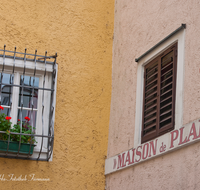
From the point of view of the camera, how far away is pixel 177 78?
15.6 feet

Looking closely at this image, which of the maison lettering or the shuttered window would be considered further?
the shuttered window

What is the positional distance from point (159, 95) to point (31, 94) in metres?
2.30

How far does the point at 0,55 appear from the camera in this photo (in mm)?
6281

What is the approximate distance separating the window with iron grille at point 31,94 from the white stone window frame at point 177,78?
1405 mm

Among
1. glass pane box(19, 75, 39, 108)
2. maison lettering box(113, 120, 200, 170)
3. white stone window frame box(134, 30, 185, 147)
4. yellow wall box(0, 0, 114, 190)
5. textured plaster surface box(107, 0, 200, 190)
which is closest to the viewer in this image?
maison lettering box(113, 120, 200, 170)

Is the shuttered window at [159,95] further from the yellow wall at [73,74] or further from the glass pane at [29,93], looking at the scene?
the glass pane at [29,93]

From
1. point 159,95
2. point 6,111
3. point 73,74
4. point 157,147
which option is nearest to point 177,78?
point 159,95

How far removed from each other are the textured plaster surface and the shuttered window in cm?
29

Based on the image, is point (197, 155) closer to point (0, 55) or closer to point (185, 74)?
point (185, 74)

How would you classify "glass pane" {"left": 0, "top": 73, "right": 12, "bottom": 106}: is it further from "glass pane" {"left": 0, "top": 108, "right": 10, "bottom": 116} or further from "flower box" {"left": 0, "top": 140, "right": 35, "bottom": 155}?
"flower box" {"left": 0, "top": 140, "right": 35, "bottom": 155}

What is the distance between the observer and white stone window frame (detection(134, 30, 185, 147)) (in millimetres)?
4609

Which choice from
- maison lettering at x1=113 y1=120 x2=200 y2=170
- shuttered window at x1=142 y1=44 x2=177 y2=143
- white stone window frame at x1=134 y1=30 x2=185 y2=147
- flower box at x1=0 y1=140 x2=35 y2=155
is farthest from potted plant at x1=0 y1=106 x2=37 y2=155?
shuttered window at x1=142 y1=44 x2=177 y2=143

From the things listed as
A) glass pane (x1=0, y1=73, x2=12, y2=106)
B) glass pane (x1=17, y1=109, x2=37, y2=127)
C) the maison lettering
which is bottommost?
Answer: the maison lettering

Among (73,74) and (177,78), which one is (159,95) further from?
(73,74)
